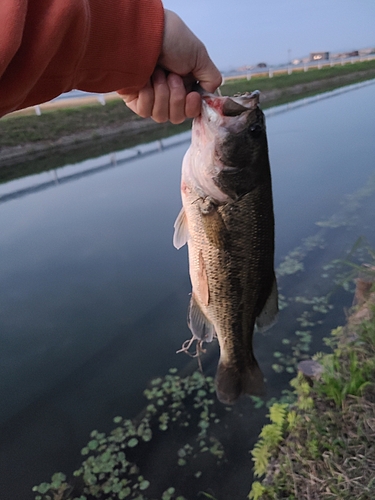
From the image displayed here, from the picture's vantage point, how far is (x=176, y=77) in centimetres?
147

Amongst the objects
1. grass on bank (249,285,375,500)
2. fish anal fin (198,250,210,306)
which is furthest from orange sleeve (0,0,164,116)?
grass on bank (249,285,375,500)

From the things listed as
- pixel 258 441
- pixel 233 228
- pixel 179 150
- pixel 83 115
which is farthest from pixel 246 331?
pixel 83 115

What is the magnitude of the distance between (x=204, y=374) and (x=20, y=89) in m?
2.74

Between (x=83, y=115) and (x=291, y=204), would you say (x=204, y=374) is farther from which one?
(x=83, y=115)

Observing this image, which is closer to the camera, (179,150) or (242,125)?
(242,125)

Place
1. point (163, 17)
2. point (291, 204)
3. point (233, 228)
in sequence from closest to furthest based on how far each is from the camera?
point (163, 17) < point (233, 228) < point (291, 204)

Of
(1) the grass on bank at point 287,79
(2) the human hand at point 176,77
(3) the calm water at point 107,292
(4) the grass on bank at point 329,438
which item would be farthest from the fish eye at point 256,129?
(1) the grass on bank at point 287,79

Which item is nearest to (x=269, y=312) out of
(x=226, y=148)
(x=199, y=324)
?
(x=199, y=324)

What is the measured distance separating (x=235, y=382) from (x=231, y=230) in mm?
774

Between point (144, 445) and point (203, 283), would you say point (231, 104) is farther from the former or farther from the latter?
point (144, 445)

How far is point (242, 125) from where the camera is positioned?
1.50 meters

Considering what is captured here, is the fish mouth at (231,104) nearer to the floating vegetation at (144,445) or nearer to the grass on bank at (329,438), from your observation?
the grass on bank at (329,438)

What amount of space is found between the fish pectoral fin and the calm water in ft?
4.21

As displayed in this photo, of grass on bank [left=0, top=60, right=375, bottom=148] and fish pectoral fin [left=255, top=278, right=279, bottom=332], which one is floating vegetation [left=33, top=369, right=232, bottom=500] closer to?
fish pectoral fin [left=255, top=278, right=279, bottom=332]
